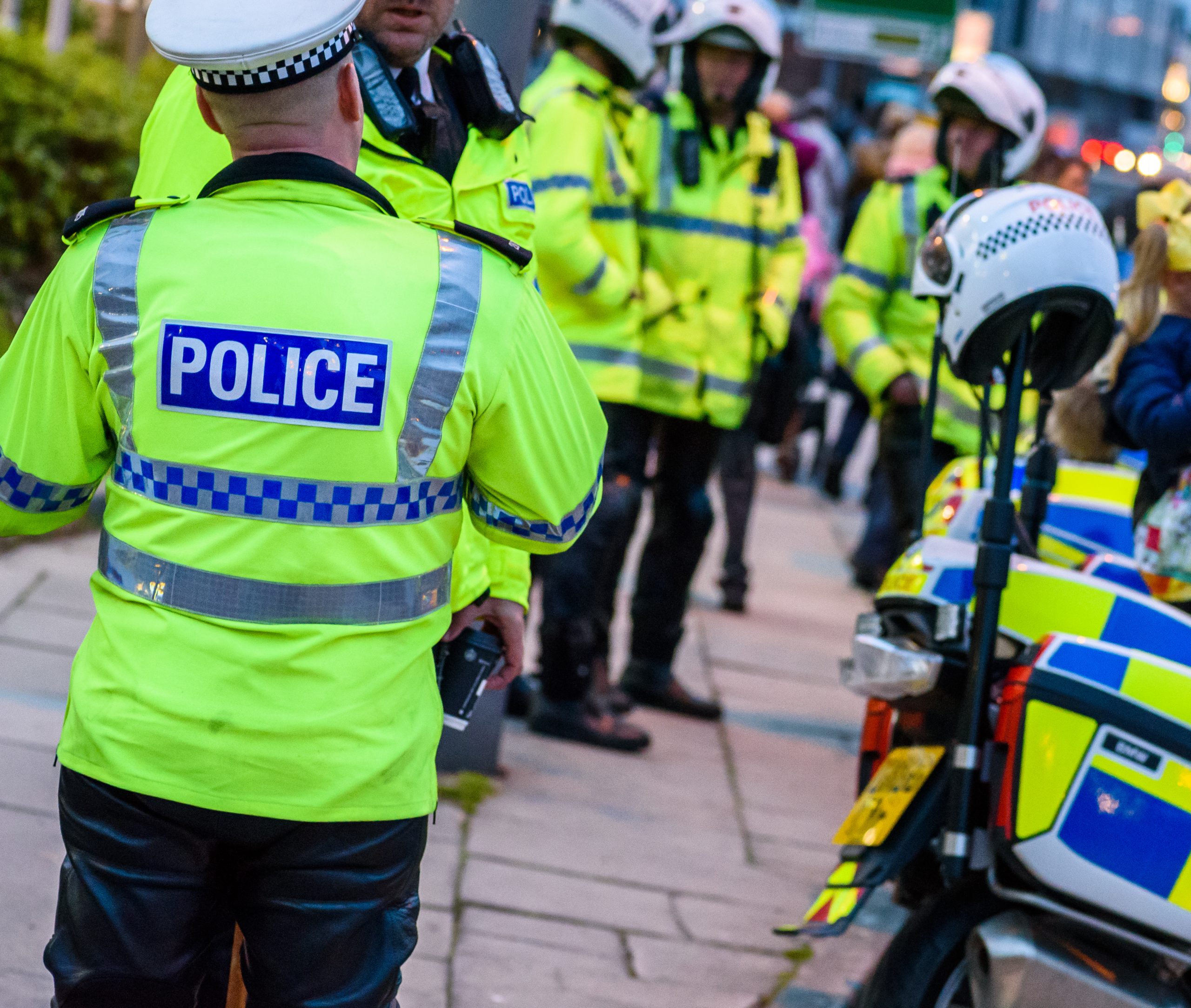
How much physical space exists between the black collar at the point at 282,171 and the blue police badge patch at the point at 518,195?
0.99 metres

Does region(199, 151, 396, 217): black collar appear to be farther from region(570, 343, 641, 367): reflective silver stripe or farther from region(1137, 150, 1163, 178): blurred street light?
region(570, 343, 641, 367): reflective silver stripe

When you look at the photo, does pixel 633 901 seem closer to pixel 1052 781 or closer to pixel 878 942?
pixel 878 942

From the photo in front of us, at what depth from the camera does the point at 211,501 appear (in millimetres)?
→ 1881

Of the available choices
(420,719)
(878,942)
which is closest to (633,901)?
(878,942)

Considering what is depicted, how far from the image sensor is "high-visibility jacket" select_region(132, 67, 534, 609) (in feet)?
8.36

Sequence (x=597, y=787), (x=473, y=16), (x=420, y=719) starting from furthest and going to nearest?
(x=597, y=787) → (x=473, y=16) → (x=420, y=719)

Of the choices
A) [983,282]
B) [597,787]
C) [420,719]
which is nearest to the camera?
[420,719]

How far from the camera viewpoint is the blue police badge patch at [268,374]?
6.07 feet

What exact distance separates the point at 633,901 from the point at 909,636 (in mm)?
1140

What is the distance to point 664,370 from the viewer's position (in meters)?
5.22

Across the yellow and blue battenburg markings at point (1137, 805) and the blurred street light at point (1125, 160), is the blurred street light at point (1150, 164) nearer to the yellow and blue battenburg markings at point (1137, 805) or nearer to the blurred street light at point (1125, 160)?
the blurred street light at point (1125, 160)

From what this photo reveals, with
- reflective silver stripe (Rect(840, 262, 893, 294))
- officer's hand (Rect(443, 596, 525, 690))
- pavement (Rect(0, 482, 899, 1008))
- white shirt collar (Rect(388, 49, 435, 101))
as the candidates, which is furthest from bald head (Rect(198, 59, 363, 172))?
reflective silver stripe (Rect(840, 262, 893, 294))

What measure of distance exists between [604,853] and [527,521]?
2.30 meters

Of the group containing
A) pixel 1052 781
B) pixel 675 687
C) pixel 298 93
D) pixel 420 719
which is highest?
pixel 298 93
